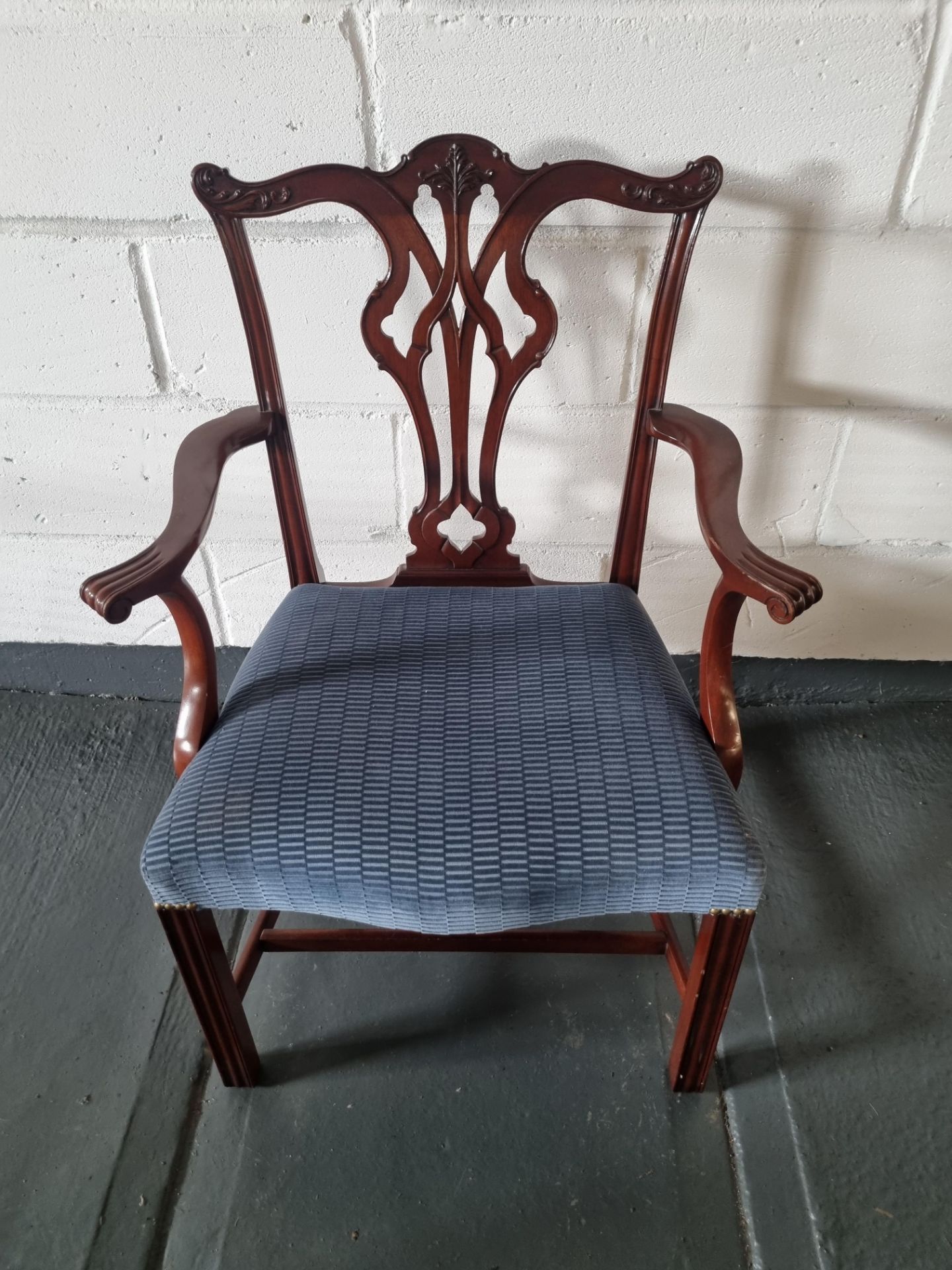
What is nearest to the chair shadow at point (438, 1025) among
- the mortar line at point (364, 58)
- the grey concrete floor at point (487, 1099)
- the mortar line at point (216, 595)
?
the grey concrete floor at point (487, 1099)

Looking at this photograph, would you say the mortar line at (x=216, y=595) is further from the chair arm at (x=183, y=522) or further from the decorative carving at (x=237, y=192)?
the decorative carving at (x=237, y=192)

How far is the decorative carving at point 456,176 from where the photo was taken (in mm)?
972

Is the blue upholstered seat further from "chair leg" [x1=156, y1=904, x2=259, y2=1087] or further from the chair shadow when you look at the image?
the chair shadow

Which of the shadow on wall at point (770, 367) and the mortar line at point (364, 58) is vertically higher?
the mortar line at point (364, 58)

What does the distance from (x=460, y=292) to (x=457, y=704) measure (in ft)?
1.66

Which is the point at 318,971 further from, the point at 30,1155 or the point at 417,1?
the point at 417,1

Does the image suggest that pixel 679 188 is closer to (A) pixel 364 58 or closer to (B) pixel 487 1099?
(A) pixel 364 58

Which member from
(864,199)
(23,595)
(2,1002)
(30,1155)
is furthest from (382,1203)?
(864,199)

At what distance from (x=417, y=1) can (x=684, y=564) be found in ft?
3.01

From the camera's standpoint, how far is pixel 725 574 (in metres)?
0.87

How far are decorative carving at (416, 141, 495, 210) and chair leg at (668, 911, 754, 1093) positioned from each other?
842 mm

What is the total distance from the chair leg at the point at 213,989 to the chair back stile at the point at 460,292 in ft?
1.62

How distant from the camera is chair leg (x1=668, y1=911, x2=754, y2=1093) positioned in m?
0.87

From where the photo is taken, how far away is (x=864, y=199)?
115 cm
